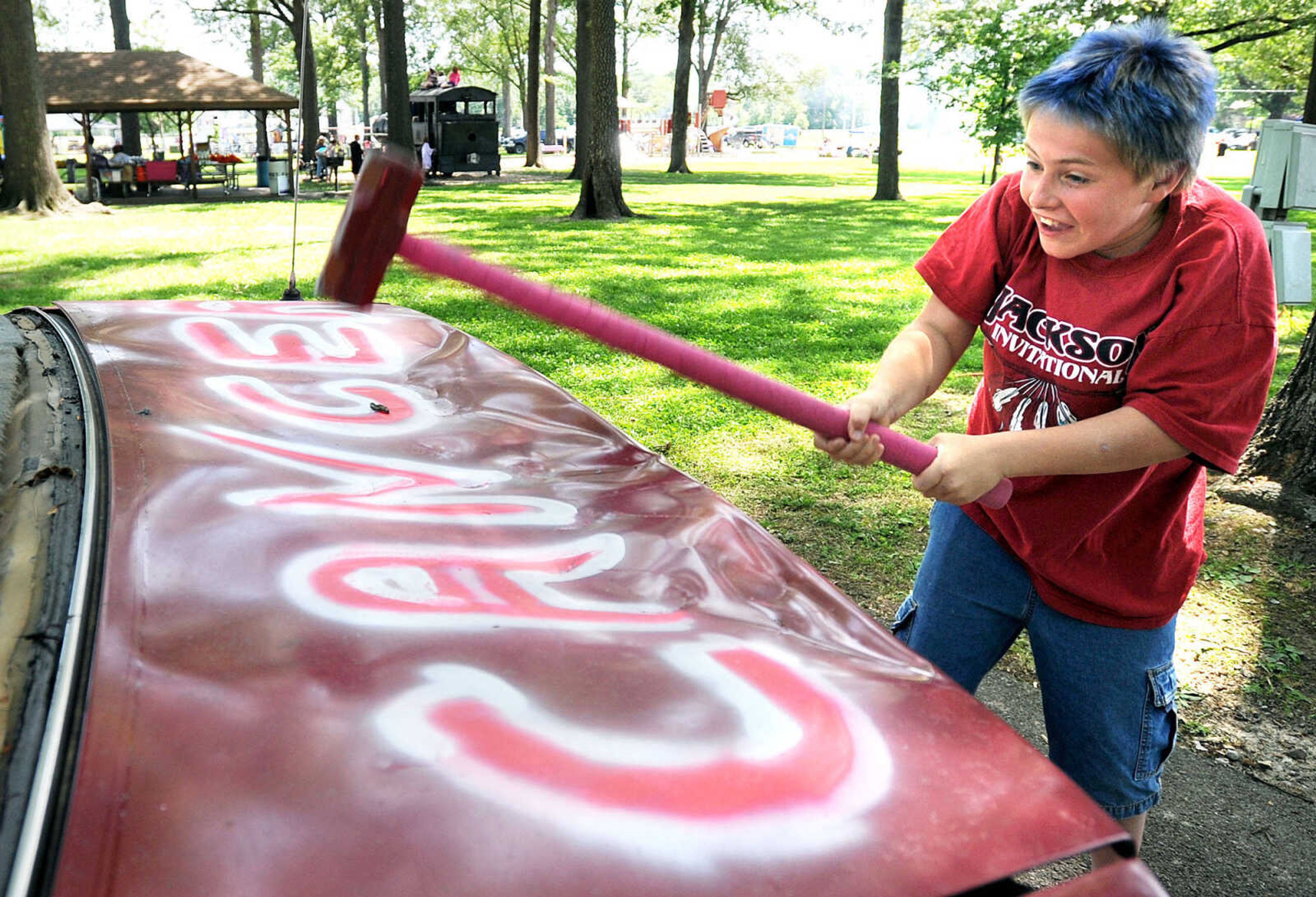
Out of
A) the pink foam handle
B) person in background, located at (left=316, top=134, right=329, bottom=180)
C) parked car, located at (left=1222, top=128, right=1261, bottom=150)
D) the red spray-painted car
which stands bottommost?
the red spray-painted car

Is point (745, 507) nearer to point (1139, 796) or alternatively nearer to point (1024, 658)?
point (1024, 658)

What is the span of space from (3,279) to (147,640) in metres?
9.08

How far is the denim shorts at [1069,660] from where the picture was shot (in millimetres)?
1673

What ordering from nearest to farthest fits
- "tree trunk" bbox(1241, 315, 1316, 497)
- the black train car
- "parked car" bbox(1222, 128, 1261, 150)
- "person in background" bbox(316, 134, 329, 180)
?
"tree trunk" bbox(1241, 315, 1316, 497) → "person in background" bbox(316, 134, 329, 180) → the black train car → "parked car" bbox(1222, 128, 1261, 150)

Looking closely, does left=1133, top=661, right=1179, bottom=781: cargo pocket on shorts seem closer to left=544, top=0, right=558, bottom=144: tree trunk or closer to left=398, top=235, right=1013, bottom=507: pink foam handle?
left=398, top=235, right=1013, bottom=507: pink foam handle

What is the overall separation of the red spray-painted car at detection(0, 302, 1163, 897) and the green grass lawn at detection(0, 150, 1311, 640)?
0.76 meters

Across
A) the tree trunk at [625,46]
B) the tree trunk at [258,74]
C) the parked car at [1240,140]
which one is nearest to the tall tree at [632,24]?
the tree trunk at [625,46]

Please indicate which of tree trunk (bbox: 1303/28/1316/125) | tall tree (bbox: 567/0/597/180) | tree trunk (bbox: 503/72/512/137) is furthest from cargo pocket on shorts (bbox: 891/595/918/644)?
tree trunk (bbox: 503/72/512/137)

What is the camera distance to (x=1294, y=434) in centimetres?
389

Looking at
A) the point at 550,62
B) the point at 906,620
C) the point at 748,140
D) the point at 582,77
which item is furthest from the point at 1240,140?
the point at 906,620

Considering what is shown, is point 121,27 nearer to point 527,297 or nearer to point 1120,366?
point 527,297

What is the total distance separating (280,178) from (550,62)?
2400cm

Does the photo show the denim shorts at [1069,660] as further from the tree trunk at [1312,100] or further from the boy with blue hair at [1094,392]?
the tree trunk at [1312,100]

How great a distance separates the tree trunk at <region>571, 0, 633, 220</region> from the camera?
13.0 metres
